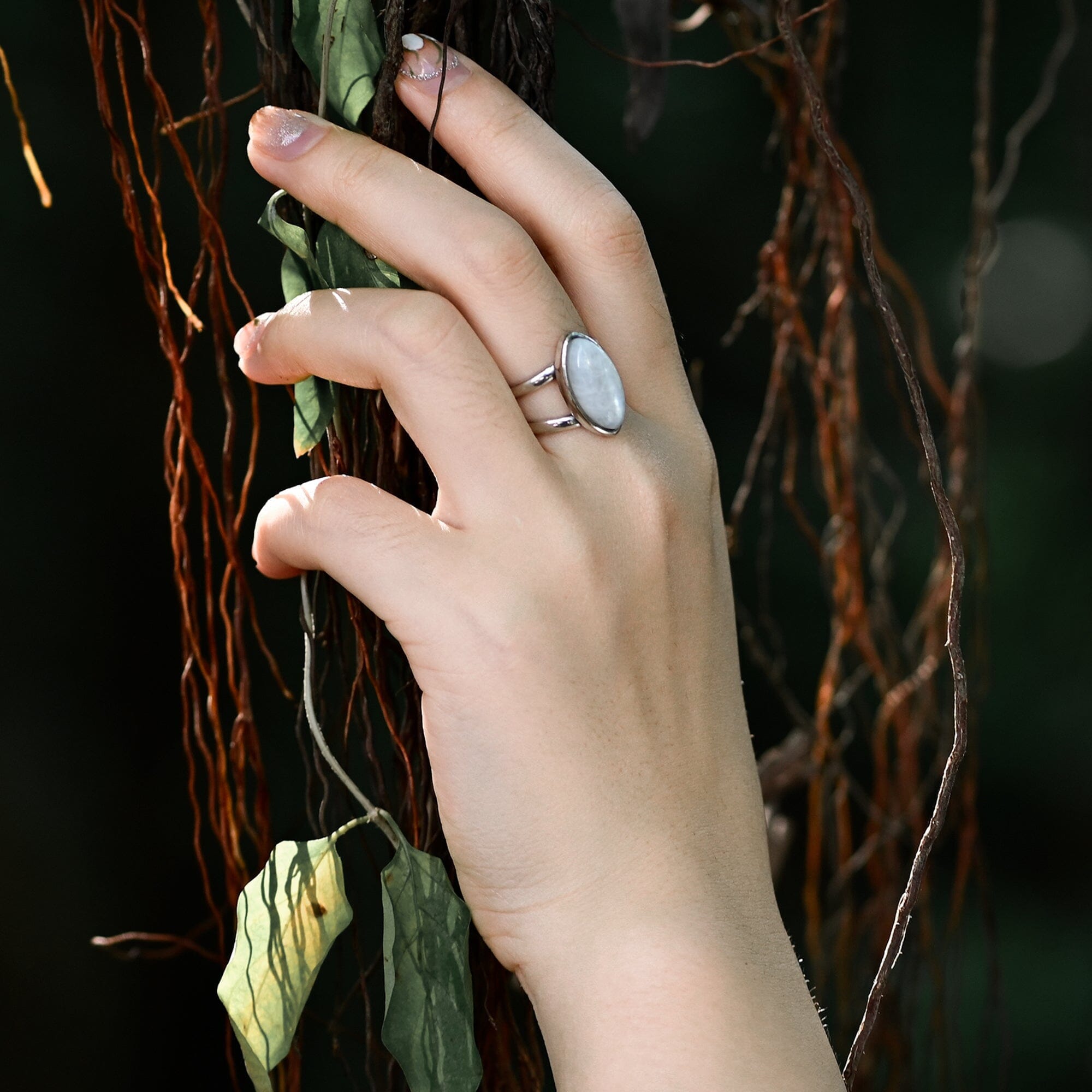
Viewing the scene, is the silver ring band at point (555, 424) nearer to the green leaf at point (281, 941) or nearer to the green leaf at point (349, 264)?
the green leaf at point (349, 264)

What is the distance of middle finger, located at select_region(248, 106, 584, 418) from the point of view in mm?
414

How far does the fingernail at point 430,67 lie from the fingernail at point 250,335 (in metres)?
0.11

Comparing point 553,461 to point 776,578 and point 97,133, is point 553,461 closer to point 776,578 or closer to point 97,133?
point 97,133

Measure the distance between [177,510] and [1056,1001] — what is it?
2.22 m

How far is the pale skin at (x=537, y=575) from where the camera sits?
0.42 metres

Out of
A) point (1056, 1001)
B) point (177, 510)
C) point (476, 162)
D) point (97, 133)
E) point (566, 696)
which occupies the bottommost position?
point (1056, 1001)

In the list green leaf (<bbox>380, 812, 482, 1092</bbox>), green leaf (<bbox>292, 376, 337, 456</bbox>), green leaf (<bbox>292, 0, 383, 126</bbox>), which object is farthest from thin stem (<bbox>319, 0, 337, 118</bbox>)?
green leaf (<bbox>380, 812, 482, 1092</bbox>)

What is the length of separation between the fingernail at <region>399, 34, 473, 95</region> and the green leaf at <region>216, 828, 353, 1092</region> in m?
0.30

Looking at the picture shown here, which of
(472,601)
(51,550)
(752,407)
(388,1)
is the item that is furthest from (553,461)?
(752,407)

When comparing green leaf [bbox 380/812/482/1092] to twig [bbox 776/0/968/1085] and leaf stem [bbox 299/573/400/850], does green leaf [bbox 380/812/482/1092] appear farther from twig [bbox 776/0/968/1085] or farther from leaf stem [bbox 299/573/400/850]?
twig [bbox 776/0/968/1085]

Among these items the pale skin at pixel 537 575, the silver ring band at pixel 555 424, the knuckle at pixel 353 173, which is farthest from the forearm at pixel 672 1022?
the knuckle at pixel 353 173

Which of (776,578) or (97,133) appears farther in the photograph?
(776,578)

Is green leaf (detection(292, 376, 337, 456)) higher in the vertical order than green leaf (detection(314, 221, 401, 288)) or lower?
lower

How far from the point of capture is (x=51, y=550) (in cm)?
124
